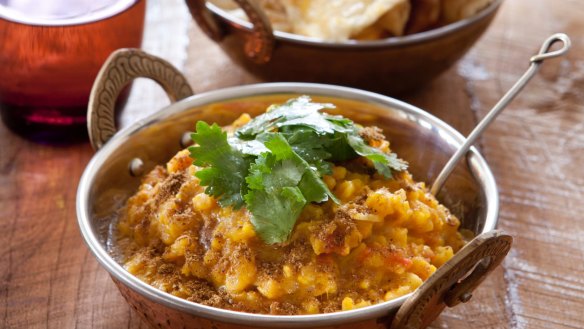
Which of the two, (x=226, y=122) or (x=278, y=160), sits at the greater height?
(x=278, y=160)

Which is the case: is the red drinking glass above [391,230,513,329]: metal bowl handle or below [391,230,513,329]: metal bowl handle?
below

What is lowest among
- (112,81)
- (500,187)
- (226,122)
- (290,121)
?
(500,187)

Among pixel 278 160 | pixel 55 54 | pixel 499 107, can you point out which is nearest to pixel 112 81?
pixel 55 54

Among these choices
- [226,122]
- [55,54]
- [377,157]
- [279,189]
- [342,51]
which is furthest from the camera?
[342,51]

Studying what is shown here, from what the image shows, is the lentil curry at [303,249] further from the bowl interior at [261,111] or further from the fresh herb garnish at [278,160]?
the bowl interior at [261,111]

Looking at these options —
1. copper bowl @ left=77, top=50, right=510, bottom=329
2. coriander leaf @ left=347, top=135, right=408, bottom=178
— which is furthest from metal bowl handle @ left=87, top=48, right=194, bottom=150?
coriander leaf @ left=347, top=135, right=408, bottom=178

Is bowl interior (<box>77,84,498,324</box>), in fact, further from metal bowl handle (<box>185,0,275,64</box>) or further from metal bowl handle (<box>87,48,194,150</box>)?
metal bowl handle (<box>185,0,275,64</box>)

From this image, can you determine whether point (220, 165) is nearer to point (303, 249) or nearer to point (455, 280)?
point (303, 249)

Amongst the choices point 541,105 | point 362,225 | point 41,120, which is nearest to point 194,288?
point 362,225
